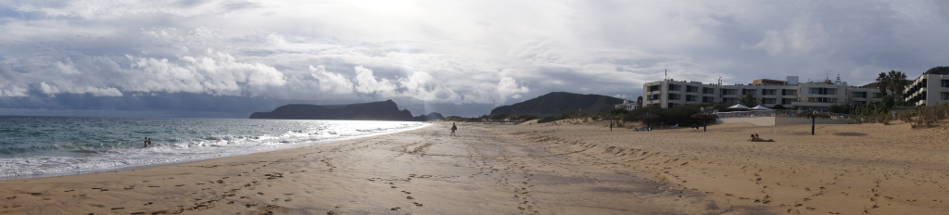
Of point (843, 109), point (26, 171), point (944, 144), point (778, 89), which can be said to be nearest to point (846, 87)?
point (778, 89)

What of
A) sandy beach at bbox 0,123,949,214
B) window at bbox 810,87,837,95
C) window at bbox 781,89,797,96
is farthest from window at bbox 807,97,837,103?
sandy beach at bbox 0,123,949,214

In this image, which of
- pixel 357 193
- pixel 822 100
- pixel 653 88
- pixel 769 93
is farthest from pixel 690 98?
pixel 357 193

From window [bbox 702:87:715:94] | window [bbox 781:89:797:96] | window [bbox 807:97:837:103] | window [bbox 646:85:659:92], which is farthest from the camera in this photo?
window [bbox 646:85:659:92]

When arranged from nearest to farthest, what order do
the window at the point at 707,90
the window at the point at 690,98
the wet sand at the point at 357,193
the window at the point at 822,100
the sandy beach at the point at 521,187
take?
the wet sand at the point at 357,193, the sandy beach at the point at 521,187, the window at the point at 822,100, the window at the point at 690,98, the window at the point at 707,90

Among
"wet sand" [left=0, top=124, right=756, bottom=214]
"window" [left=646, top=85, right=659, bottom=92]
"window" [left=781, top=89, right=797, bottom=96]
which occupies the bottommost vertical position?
"wet sand" [left=0, top=124, right=756, bottom=214]

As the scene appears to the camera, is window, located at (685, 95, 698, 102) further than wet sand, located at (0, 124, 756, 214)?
Yes

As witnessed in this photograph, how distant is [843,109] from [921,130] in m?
49.8

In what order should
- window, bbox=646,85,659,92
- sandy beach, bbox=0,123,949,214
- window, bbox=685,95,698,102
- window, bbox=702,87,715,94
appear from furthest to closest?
window, bbox=646,85,659,92 < window, bbox=702,87,715,94 < window, bbox=685,95,698,102 < sandy beach, bbox=0,123,949,214

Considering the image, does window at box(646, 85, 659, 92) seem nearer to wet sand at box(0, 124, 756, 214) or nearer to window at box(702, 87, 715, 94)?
window at box(702, 87, 715, 94)

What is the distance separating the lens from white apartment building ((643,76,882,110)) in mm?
80312

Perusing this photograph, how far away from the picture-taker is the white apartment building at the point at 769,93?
263ft

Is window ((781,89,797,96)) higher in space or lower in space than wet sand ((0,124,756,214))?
higher

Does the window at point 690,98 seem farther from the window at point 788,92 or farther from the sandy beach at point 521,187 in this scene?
the sandy beach at point 521,187

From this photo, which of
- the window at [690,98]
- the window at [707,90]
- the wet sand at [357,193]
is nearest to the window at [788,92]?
the window at [707,90]
